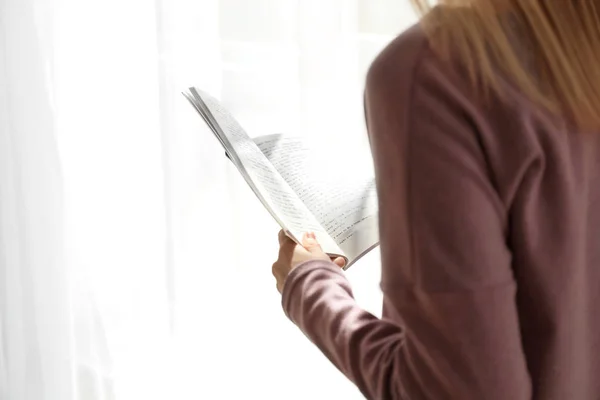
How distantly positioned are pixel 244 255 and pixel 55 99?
1.11 feet

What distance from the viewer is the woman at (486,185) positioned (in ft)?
1.15

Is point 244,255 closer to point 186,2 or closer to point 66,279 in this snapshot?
point 66,279

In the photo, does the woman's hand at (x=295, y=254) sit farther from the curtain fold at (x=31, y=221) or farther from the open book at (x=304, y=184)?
the curtain fold at (x=31, y=221)

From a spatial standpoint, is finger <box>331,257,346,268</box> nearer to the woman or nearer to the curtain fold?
the woman

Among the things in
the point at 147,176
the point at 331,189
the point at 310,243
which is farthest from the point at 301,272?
the point at 147,176

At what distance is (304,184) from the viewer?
67 centimetres

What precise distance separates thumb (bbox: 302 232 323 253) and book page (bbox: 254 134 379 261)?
51 mm

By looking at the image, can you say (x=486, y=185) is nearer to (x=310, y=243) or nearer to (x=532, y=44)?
(x=532, y=44)

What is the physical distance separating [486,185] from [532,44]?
82 mm

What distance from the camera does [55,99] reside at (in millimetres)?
828

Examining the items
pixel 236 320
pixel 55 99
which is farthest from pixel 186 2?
pixel 236 320

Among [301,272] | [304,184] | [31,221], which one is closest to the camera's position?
[301,272]

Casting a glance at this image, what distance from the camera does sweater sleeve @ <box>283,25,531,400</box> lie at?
0.35 m

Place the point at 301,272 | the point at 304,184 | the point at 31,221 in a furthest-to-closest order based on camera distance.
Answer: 1. the point at 31,221
2. the point at 304,184
3. the point at 301,272
